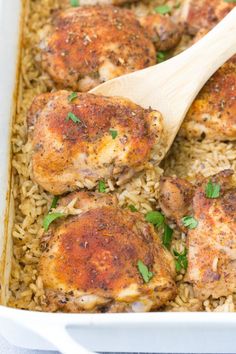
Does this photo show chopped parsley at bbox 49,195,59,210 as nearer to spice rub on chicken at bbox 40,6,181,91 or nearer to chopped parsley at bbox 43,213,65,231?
chopped parsley at bbox 43,213,65,231

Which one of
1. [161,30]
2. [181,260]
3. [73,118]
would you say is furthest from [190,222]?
[161,30]

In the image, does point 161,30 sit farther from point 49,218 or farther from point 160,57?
point 49,218

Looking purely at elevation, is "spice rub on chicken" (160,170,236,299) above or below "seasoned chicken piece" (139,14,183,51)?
below

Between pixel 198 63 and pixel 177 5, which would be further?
pixel 177 5

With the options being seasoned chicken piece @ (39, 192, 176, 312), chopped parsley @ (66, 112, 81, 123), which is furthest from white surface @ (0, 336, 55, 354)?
chopped parsley @ (66, 112, 81, 123)

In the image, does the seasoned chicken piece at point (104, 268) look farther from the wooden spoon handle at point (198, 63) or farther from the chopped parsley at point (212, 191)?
A: the wooden spoon handle at point (198, 63)

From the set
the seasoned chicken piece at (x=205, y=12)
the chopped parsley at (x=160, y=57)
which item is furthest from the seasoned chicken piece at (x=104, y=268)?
the seasoned chicken piece at (x=205, y=12)

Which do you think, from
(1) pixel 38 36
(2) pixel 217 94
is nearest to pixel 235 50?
(2) pixel 217 94
